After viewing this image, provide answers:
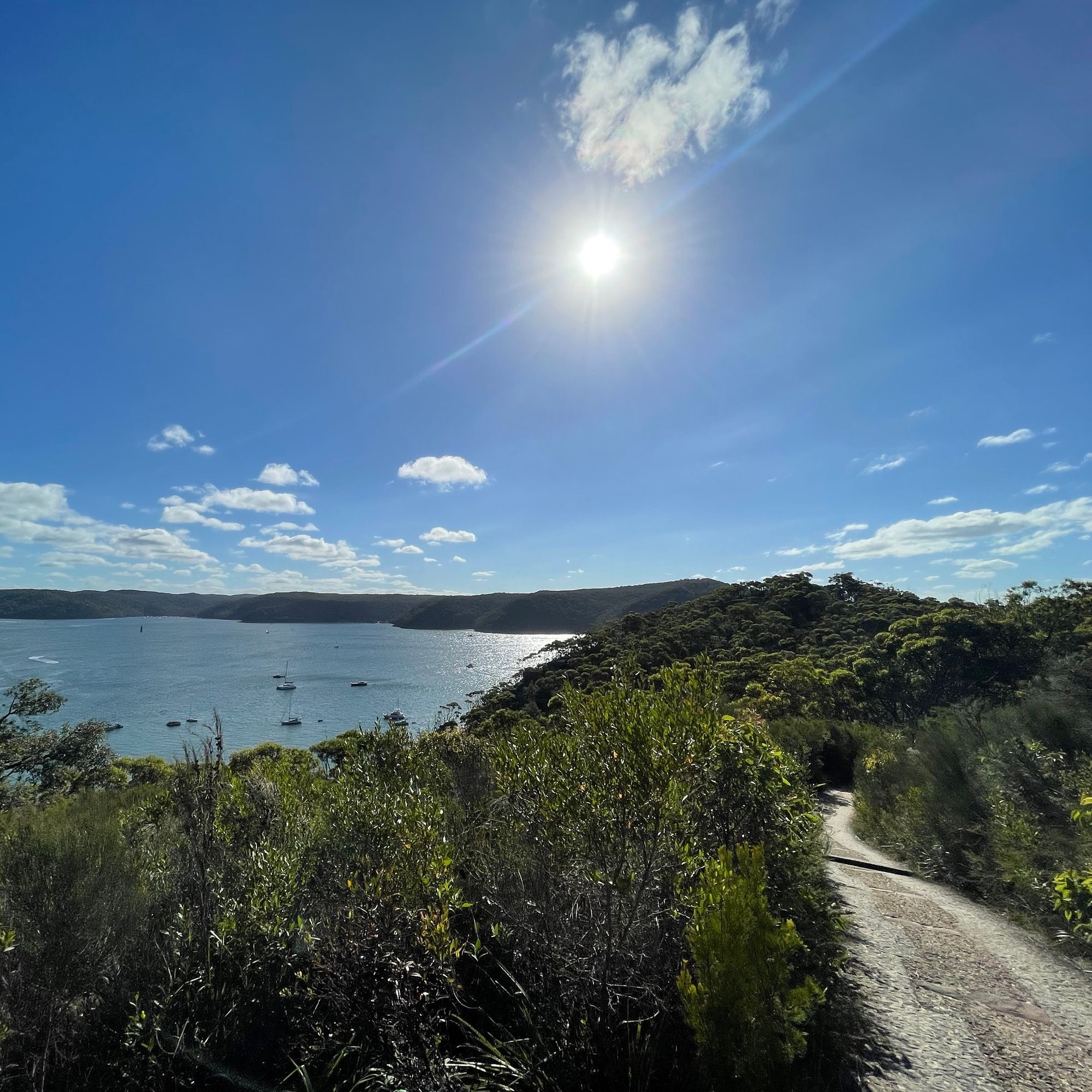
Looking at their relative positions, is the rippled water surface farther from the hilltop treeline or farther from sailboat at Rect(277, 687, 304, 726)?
the hilltop treeline

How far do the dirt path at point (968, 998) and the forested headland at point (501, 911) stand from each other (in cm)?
50

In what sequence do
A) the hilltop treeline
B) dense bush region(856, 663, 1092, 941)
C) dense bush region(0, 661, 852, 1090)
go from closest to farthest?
1. dense bush region(0, 661, 852, 1090)
2. dense bush region(856, 663, 1092, 941)
3. the hilltop treeline

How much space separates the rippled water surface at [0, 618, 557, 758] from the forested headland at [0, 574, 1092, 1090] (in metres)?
17.7

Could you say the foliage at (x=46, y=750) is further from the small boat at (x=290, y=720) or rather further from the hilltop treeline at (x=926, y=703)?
the small boat at (x=290, y=720)

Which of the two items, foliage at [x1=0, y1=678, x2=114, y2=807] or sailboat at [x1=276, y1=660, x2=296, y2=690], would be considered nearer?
foliage at [x1=0, y1=678, x2=114, y2=807]

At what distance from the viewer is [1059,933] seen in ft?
26.4

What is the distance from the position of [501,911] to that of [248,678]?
106 m

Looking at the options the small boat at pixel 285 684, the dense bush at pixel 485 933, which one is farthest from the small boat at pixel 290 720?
the dense bush at pixel 485 933

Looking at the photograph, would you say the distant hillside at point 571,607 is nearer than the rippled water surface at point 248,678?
No

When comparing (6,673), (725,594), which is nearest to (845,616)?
(725,594)

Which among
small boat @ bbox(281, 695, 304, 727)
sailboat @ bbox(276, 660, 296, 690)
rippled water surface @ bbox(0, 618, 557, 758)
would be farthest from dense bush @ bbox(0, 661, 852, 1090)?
sailboat @ bbox(276, 660, 296, 690)

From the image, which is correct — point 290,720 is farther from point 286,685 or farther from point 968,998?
point 968,998

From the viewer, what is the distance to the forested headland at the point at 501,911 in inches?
207

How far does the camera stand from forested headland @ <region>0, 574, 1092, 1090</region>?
5266 mm
